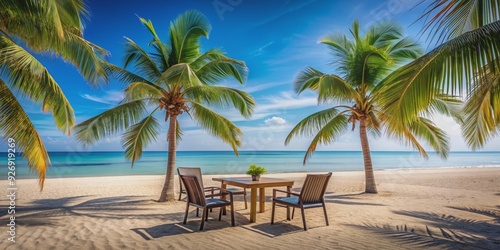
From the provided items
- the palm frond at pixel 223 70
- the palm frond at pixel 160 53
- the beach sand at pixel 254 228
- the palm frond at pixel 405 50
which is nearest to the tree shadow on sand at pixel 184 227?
the beach sand at pixel 254 228

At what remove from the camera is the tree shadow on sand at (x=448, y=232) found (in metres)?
3.88

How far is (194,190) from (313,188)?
6.76 feet

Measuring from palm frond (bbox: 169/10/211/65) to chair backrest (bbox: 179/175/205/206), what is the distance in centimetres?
454

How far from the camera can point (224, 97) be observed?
7836mm

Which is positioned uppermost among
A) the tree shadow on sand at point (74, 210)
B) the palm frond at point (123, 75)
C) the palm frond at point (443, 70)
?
the palm frond at point (123, 75)

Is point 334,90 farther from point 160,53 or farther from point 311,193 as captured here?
point 160,53

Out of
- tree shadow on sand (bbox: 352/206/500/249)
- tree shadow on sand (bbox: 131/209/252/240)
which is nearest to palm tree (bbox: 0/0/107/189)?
tree shadow on sand (bbox: 131/209/252/240)

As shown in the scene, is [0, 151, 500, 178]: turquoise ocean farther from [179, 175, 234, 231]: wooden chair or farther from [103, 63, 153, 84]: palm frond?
[179, 175, 234, 231]: wooden chair

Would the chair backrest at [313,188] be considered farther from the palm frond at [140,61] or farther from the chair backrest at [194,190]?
the palm frond at [140,61]

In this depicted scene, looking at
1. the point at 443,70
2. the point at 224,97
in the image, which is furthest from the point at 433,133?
the point at 443,70

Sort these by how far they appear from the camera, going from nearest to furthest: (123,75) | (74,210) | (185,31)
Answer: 1. (74,210)
2. (123,75)
3. (185,31)

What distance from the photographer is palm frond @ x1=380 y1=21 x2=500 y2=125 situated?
10.2 ft

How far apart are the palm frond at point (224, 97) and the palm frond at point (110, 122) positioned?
144cm

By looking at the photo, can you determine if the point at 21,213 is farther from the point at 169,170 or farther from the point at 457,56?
the point at 457,56
